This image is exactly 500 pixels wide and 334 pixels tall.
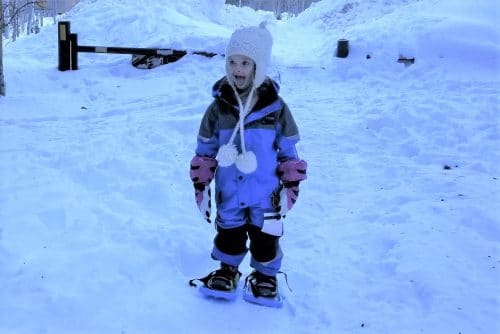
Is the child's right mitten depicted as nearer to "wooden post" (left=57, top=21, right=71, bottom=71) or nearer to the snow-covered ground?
the snow-covered ground

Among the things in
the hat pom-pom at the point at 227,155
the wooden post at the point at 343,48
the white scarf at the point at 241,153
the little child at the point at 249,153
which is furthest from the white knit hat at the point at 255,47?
the wooden post at the point at 343,48

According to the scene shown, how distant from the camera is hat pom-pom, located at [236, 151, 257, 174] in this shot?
10.6 feet

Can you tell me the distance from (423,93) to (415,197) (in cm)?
465

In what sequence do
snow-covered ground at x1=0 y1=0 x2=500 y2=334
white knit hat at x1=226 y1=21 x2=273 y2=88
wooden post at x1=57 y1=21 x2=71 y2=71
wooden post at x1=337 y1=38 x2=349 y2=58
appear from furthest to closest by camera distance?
wooden post at x1=337 y1=38 x2=349 y2=58 → wooden post at x1=57 y1=21 x2=71 y2=71 → snow-covered ground at x1=0 y1=0 x2=500 y2=334 → white knit hat at x1=226 y1=21 x2=273 y2=88

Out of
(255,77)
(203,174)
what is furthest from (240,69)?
(203,174)

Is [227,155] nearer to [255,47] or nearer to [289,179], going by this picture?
[289,179]

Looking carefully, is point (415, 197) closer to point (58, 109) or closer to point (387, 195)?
point (387, 195)

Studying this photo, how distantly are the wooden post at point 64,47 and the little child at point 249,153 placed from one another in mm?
9368

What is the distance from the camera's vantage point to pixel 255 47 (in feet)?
10.4

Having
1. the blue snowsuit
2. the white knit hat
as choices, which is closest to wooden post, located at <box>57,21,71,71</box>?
the blue snowsuit

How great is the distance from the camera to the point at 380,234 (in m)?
4.64

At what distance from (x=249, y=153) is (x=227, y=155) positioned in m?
0.14

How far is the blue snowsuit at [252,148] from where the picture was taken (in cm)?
329

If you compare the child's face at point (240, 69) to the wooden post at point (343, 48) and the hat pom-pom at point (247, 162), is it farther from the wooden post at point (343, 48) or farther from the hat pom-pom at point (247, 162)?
the wooden post at point (343, 48)
